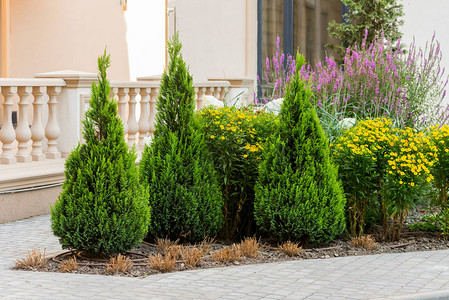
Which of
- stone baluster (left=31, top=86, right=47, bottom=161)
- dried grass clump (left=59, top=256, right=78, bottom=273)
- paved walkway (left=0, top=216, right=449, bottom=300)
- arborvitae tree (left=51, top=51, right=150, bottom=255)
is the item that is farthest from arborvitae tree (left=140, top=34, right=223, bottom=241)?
stone baluster (left=31, top=86, right=47, bottom=161)

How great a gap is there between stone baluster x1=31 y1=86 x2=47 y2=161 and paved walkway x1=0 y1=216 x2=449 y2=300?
261 centimetres

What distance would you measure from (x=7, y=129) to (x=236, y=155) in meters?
3.00

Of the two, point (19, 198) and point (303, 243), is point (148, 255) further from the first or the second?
point (19, 198)

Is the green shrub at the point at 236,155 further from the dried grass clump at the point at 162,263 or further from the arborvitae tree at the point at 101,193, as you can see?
the dried grass clump at the point at 162,263

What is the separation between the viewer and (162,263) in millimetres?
7152

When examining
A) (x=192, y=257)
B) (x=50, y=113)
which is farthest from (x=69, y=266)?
(x=50, y=113)

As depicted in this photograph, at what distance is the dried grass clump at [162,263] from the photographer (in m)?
7.15

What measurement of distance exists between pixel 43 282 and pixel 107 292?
2.14 feet

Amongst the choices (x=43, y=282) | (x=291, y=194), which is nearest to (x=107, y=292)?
(x=43, y=282)

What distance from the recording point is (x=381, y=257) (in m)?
7.93

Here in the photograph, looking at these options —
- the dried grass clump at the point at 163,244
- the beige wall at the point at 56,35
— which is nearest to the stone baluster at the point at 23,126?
the dried grass clump at the point at 163,244

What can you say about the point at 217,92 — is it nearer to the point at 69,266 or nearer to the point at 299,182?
the point at 299,182

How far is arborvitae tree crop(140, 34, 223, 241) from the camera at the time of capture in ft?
26.8

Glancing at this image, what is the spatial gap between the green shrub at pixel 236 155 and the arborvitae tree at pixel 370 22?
607cm
